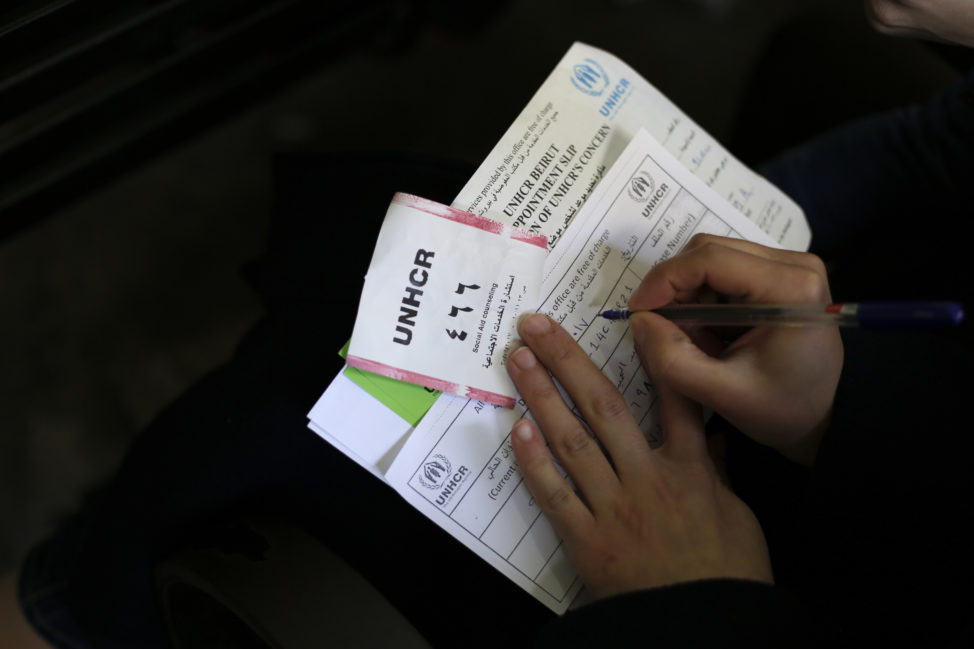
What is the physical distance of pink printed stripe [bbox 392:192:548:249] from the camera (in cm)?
51

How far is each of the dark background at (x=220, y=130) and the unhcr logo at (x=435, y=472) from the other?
123 millimetres

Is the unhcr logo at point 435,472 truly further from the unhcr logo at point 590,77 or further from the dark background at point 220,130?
the unhcr logo at point 590,77

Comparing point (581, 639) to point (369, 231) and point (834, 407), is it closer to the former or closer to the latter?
point (834, 407)

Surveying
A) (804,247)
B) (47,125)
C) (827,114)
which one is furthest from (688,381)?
(47,125)

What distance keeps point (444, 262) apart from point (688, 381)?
196 millimetres

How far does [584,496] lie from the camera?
1.71ft

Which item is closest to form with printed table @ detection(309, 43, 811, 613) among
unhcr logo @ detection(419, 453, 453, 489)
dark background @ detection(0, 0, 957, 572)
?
unhcr logo @ detection(419, 453, 453, 489)

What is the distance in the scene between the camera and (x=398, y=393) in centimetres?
52

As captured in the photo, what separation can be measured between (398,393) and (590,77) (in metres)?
0.31

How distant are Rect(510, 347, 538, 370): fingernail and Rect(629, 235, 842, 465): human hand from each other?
82 millimetres

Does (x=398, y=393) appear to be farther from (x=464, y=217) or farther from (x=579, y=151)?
(x=579, y=151)

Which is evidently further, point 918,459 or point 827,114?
point 827,114

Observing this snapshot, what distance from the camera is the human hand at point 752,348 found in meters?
0.48

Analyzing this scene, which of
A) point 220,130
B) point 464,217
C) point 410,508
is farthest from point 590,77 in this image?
point 220,130
